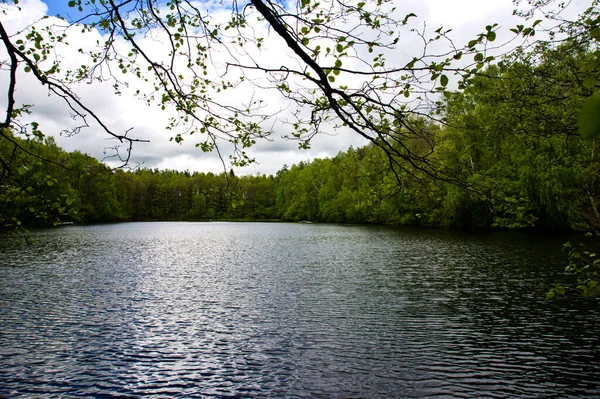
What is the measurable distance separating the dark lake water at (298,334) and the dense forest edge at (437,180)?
4043mm

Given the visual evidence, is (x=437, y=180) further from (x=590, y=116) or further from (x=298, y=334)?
(x=298, y=334)

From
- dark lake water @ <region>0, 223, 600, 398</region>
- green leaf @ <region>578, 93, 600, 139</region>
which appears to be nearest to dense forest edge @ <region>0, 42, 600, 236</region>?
green leaf @ <region>578, 93, 600, 139</region>

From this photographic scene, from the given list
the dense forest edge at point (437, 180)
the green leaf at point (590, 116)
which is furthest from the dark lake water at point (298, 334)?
the green leaf at point (590, 116)

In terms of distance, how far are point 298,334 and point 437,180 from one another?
10588 millimetres

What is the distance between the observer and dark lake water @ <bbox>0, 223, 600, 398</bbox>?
10320 mm

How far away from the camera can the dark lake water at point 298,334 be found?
33.9ft

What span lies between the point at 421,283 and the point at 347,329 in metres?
8.70

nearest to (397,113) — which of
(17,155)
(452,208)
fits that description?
(17,155)

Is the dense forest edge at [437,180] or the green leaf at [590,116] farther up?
the dense forest edge at [437,180]

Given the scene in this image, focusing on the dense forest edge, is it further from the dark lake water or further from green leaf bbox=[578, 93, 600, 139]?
the dark lake water

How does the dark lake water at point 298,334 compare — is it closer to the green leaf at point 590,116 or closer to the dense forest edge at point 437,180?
the dense forest edge at point 437,180

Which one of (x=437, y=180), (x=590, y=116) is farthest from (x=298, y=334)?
(x=590, y=116)

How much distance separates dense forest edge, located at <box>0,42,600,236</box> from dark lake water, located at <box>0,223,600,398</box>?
4.04m

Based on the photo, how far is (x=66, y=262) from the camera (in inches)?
1171
